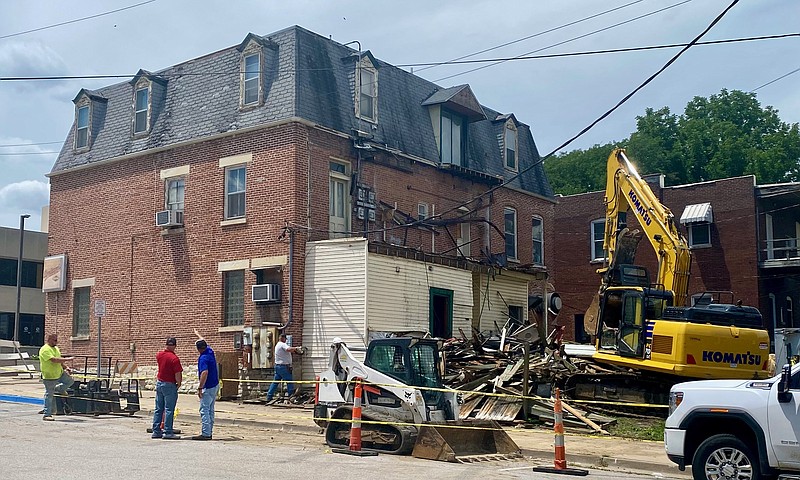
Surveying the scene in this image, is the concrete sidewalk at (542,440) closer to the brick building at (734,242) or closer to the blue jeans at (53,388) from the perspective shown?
the blue jeans at (53,388)

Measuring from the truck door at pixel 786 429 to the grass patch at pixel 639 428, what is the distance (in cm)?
698

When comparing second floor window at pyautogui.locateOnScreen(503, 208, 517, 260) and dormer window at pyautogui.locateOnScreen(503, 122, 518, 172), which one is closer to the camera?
second floor window at pyautogui.locateOnScreen(503, 208, 517, 260)

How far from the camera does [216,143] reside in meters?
27.6

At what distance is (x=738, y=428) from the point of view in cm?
1138

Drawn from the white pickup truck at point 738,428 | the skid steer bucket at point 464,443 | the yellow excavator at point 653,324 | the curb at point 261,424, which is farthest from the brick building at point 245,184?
the white pickup truck at point 738,428

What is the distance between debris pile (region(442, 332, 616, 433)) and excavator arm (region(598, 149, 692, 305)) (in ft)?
8.21

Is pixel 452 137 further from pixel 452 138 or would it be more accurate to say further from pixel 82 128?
pixel 82 128

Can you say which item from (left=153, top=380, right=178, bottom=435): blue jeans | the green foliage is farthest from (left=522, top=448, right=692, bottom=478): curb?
the green foliage

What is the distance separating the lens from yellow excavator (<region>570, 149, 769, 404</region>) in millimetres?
18875

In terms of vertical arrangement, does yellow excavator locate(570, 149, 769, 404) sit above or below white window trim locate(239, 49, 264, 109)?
below

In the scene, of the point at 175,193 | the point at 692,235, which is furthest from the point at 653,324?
the point at 692,235

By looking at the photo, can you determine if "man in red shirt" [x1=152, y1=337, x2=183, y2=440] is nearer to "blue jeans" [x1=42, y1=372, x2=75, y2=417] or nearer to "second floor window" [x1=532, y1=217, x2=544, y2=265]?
"blue jeans" [x1=42, y1=372, x2=75, y2=417]

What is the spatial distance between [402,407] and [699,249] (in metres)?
28.1

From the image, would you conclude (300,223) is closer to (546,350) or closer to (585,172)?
(546,350)
